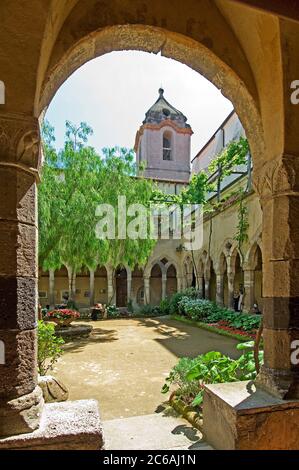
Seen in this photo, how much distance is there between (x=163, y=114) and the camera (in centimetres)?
2602

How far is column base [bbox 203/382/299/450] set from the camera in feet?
6.95

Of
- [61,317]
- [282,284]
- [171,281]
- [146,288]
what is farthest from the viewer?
[171,281]

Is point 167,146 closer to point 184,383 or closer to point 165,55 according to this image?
point 184,383

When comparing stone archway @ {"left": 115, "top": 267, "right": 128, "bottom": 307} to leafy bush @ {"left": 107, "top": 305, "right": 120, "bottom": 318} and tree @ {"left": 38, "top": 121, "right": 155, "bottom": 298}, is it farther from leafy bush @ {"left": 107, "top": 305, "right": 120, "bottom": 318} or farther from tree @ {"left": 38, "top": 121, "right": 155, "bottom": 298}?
tree @ {"left": 38, "top": 121, "right": 155, "bottom": 298}

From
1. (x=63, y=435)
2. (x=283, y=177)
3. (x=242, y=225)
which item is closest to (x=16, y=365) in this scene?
(x=63, y=435)

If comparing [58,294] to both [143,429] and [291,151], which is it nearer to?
[143,429]

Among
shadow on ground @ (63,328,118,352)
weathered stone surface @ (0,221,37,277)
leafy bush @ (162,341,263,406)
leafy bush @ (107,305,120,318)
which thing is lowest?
leafy bush @ (107,305,120,318)

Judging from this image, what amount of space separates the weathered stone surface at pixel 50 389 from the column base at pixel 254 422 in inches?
93.7

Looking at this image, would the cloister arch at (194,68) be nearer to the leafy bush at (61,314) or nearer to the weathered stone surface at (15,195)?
the weathered stone surface at (15,195)

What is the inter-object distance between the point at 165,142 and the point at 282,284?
82.9 ft

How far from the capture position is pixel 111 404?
4605 millimetres

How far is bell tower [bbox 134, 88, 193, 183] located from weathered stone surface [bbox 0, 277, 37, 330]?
2338 centimetres

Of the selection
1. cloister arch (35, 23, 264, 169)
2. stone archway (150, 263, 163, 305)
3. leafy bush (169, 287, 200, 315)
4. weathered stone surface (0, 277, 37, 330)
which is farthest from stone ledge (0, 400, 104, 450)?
stone archway (150, 263, 163, 305)

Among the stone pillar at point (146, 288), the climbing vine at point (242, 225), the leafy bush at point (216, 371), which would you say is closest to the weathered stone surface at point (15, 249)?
the leafy bush at point (216, 371)
